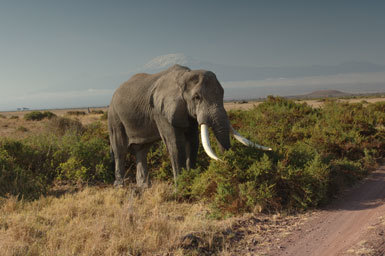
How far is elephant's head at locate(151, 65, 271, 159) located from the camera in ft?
17.3

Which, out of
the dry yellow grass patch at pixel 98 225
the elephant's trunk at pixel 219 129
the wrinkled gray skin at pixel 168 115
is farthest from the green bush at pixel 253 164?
the dry yellow grass patch at pixel 98 225

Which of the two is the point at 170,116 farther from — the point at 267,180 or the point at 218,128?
the point at 267,180

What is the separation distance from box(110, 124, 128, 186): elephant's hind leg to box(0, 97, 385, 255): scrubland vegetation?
0.45 meters

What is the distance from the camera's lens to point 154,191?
6.32 meters

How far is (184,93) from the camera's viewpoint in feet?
18.2

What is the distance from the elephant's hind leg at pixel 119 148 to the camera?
7281 millimetres

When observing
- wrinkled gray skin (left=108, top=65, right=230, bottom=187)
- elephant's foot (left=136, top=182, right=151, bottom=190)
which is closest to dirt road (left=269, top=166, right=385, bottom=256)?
wrinkled gray skin (left=108, top=65, right=230, bottom=187)

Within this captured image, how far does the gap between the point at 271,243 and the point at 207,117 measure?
218cm

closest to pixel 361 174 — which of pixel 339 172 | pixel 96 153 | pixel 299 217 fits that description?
pixel 339 172

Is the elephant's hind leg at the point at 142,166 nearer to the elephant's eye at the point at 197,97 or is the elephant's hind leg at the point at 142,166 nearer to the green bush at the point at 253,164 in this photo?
the green bush at the point at 253,164

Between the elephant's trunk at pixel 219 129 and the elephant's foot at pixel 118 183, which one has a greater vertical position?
the elephant's trunk at pixel 219 129

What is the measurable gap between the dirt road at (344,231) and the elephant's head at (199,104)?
1.77 m

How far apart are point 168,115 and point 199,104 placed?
26.0 inches

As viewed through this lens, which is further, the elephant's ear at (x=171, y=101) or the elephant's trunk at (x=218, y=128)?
the elephant's ear at (x=171, y=101)
